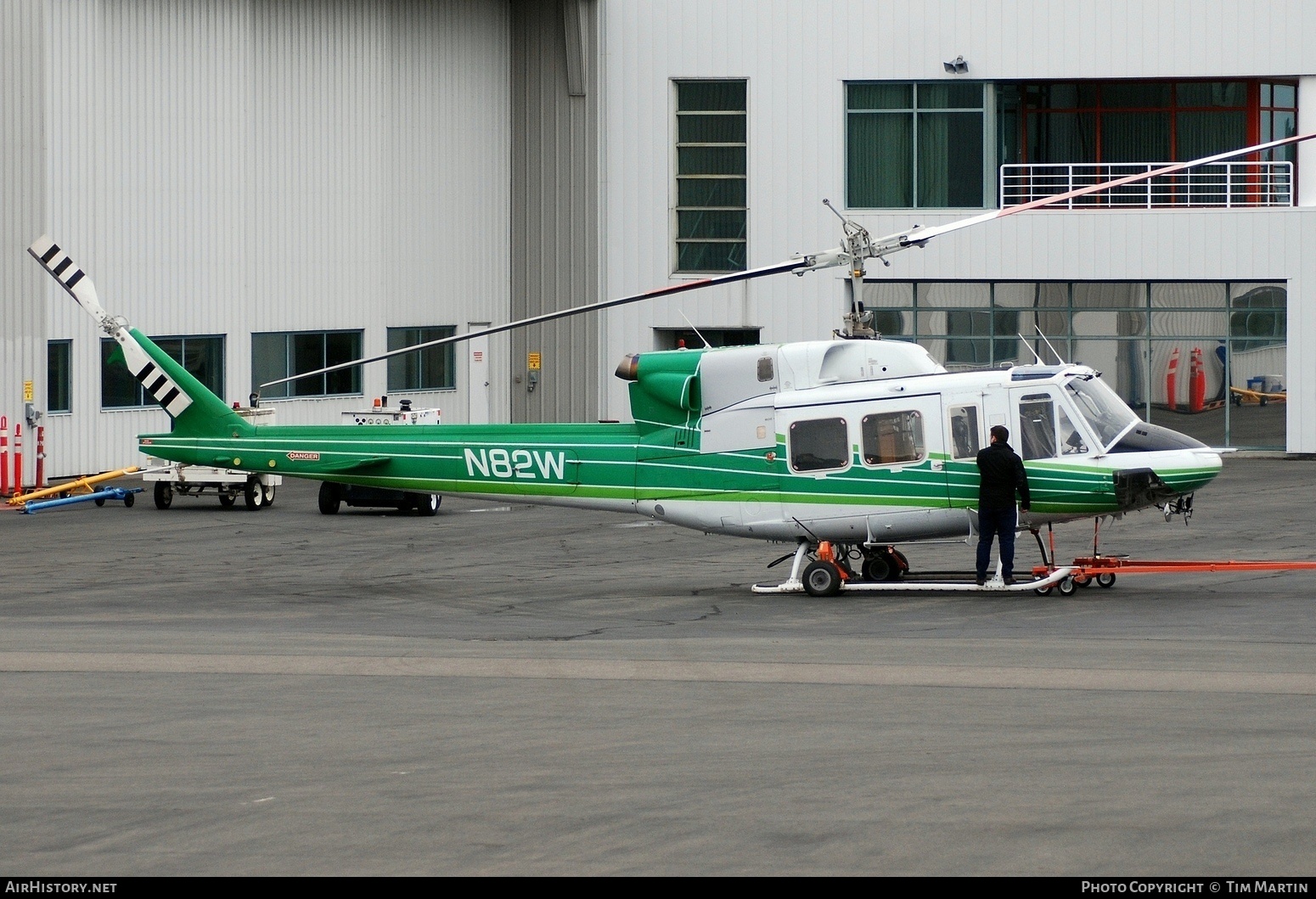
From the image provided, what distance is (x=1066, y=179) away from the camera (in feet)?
135

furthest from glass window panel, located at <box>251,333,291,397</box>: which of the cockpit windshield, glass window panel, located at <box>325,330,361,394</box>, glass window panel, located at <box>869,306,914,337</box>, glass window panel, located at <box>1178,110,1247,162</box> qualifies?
the cockpit windshield

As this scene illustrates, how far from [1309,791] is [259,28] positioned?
31232 millimetres

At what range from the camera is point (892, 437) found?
732 inches

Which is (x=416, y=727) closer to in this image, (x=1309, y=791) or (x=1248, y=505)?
(x=1309, y=791)

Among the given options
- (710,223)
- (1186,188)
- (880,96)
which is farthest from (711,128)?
(1186,188)

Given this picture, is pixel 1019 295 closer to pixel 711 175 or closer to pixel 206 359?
pixel 711 175

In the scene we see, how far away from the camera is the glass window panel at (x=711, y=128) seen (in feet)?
132

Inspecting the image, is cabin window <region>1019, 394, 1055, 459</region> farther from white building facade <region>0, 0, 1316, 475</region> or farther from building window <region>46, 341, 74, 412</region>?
building window <region>46, 341, 74, 412</region>

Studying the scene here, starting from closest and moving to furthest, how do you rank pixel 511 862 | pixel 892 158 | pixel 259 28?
pixel 511 862 → pixel 259 28 → pixel 892 158

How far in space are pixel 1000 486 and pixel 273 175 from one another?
908 inches

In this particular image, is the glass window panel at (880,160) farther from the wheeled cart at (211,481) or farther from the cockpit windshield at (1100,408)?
the cockpit windshield at (1100,408)

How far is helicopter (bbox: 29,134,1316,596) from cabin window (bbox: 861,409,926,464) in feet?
0.06
